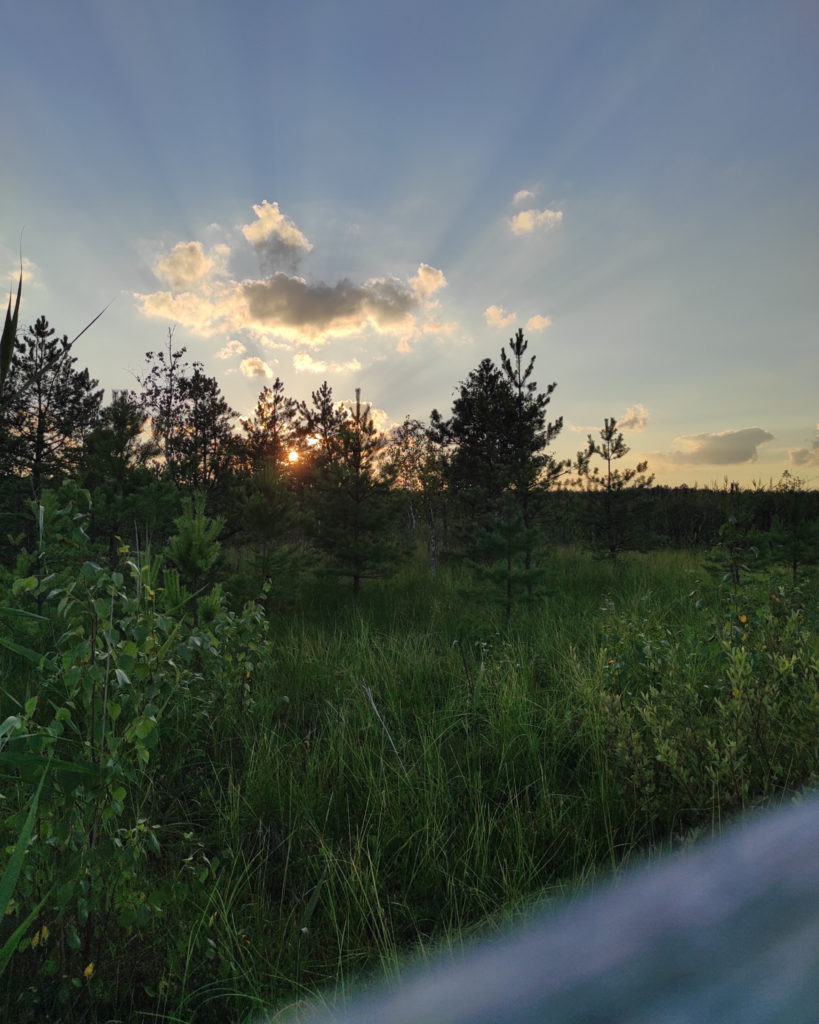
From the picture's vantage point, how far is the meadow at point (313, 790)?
171cm

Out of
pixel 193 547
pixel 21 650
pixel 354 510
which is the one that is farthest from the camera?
pixel 354 510

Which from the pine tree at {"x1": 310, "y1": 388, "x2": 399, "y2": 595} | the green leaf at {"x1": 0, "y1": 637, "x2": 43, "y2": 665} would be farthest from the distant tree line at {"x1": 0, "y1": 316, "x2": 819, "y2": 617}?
the green leaf at {"x1": 0, "y1": 637, "x2": 43, "y2": 665}

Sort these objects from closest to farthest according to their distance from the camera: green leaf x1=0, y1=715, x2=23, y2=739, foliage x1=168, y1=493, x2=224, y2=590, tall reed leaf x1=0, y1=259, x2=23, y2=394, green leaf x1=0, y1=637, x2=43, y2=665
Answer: tall reed leaf x1=0, y1=259, x2=23, y2=394, green leaf x1=0, y1=715, x2=23, y2=739, green leaf x1=0, y1=637, x2=43, y2=665, foliage x1=168, y1=493, x2=224, y2=590

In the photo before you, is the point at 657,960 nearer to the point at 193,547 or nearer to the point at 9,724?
the point at 9,724

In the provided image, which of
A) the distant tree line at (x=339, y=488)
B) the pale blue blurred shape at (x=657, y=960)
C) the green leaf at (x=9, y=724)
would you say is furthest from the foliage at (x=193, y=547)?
the pale blue blurred shape at (x=657, y=960)

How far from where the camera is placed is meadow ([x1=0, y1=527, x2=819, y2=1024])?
5.60 ft

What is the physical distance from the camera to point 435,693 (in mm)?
4250

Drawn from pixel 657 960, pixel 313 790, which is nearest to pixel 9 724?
pixel 313 790

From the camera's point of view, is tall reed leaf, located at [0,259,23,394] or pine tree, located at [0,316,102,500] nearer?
tall reed leaf, located at [0,259,23,394]

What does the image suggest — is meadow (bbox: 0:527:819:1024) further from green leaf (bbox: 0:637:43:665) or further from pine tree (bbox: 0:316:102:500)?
pine tree (bbox: 0:316:102:500)

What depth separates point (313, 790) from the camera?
2.88 metres

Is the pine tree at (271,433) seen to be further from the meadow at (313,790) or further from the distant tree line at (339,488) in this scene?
the meadow at (313,790)

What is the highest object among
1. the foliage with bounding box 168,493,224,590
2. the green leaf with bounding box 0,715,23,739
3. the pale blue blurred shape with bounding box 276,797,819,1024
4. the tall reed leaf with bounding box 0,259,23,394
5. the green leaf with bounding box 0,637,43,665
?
the tall reed leaf with bounding box 0,259,23,394

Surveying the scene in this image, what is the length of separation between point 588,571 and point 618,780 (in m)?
8.95
